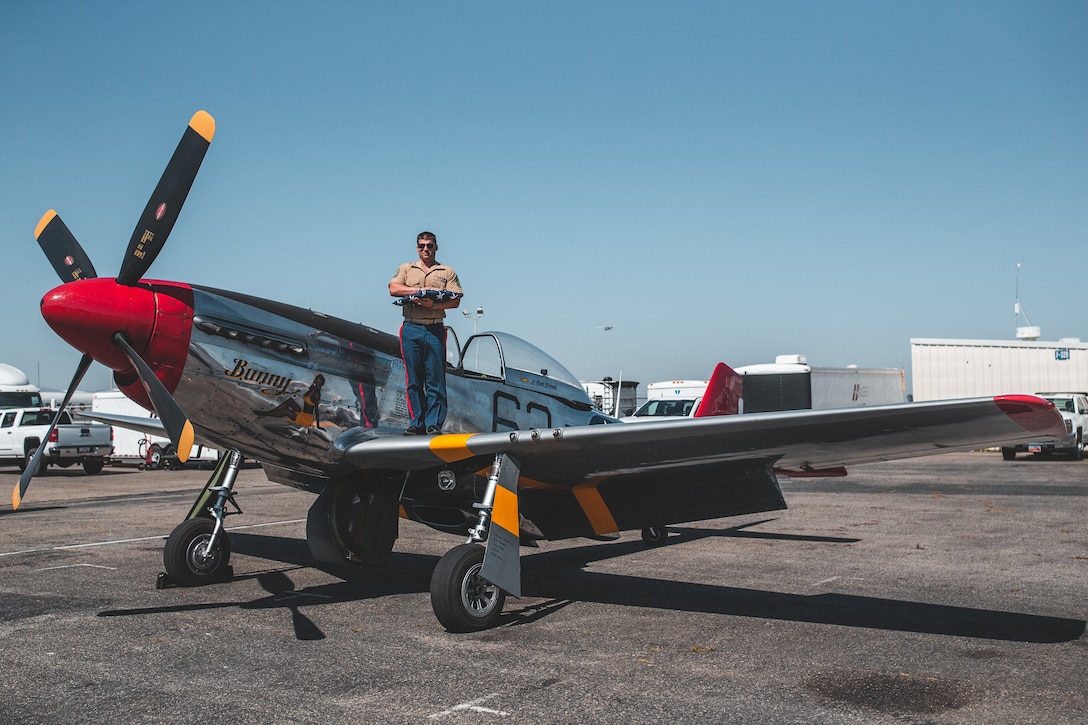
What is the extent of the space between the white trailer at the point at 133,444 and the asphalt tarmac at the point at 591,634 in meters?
18.3

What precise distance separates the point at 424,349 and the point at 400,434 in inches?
27.4

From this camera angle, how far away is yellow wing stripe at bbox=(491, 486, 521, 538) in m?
5.78

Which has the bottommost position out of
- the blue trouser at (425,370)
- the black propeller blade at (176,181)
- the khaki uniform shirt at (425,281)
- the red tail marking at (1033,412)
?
the red tail marking at (1033,412)

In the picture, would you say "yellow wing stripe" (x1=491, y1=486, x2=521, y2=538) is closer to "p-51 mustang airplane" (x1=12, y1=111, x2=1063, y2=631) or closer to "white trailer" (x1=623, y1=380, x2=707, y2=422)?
"p-51 mustang airplane" (x1=12, y1=111, x2=1063, y2=631)

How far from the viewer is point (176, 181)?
229 inches

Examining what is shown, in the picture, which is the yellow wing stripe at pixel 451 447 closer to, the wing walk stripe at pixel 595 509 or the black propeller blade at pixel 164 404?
the wing walk stripe at pixel 595 509

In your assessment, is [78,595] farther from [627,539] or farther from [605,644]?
[627,539]

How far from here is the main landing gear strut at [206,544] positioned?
711 centimetres

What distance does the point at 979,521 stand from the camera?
11.3m

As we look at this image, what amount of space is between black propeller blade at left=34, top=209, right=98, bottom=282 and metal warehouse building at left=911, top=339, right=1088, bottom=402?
122 feet

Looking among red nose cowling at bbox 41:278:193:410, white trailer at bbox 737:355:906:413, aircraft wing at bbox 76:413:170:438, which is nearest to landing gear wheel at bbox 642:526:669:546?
aircraft wing at bbox 76:413:170:438

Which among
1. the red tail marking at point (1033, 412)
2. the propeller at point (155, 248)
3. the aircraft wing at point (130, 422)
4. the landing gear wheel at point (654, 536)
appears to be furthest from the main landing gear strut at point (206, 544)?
the red tail marking at point (1033, 412)

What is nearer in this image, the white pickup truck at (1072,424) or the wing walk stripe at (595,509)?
the wing walk stripe at (595,509)

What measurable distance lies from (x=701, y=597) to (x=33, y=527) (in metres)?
9.47
